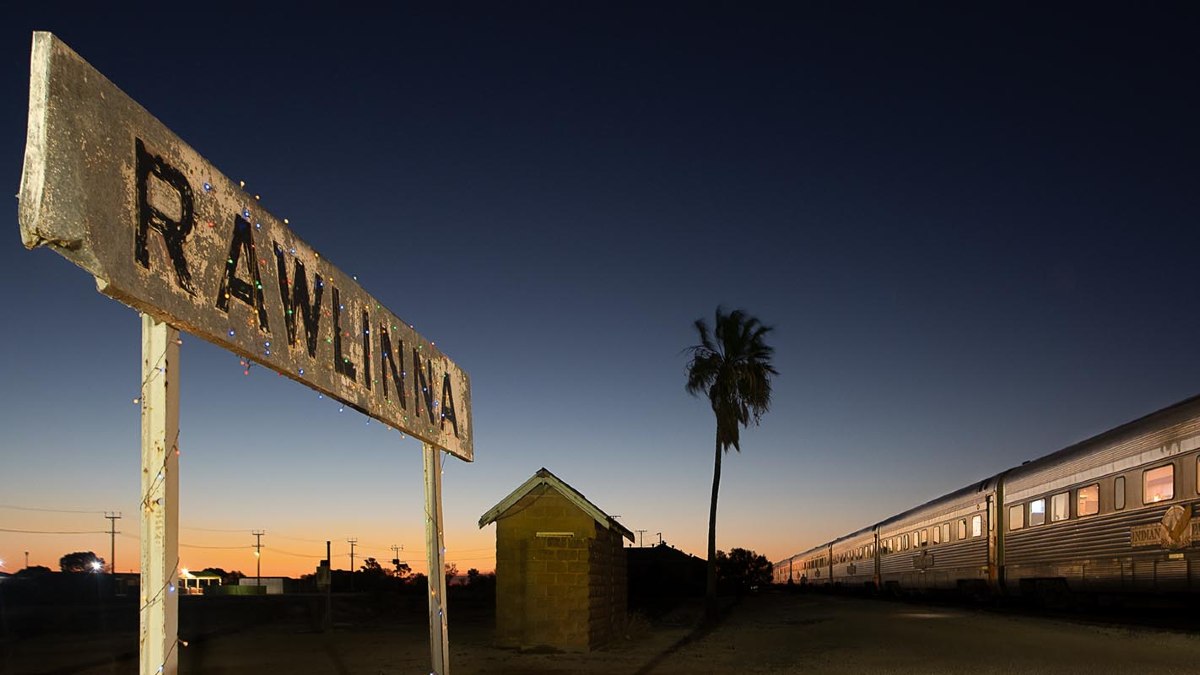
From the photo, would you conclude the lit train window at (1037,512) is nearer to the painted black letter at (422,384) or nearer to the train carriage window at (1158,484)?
the train carriage window at (1158,484)

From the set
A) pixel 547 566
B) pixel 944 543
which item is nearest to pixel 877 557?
pixel 944 543

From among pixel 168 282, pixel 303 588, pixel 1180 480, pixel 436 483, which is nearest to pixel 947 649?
pixel 1180 480

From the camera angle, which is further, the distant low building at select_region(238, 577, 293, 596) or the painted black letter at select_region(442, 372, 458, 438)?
the distant low building at select_region(238, 577, 293, 596)

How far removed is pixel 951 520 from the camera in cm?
3158

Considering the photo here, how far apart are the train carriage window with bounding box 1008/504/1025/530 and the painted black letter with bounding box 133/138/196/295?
952 inches

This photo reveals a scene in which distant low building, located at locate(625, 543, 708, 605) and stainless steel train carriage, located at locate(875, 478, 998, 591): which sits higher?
stainless steel train carriage, located at locate(875, 478, 998, 591)

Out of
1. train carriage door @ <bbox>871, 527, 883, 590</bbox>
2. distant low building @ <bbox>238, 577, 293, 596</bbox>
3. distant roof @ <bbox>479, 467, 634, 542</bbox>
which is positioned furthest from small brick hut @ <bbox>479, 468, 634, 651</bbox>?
A: distant low building @ <bbox>238, 577, 293, 596</bbox>

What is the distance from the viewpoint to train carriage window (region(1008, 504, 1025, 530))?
25.0 metres

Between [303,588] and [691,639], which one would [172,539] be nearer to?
[691,639]

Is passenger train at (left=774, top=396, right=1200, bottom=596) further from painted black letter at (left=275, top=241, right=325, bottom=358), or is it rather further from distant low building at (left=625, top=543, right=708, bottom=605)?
distant low building at (left=625, top=543, right=708, bottom=605)

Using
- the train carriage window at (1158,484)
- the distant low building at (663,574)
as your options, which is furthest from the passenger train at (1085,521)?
the distant low building at (663,574)

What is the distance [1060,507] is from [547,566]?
1236cm

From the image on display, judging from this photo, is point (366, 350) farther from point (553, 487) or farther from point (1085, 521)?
point (1085, 521)

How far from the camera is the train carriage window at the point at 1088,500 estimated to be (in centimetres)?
2052
